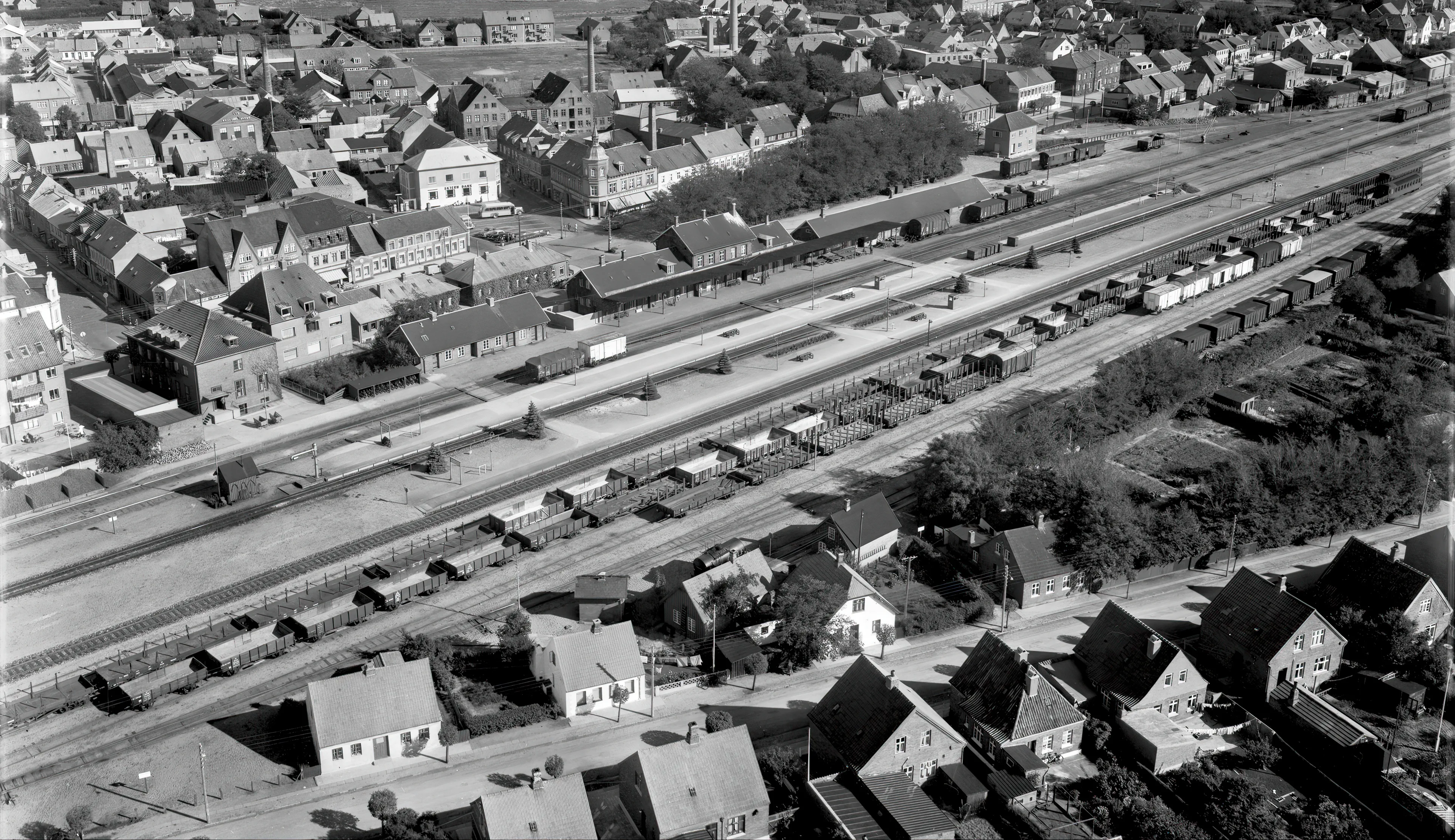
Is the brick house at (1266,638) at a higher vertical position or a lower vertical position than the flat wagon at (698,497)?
higher

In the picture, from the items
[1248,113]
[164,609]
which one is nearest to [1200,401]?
[164,609]

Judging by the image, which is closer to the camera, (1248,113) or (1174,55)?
(1248,113)

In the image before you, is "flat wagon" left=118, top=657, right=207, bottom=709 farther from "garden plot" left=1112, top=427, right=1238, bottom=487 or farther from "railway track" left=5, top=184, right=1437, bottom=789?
"garden plot" left=1112, top=427, right=1238, bottom=487

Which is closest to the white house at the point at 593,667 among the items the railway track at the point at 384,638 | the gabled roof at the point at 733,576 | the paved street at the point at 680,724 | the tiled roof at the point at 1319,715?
the paved street at the point at 680,724

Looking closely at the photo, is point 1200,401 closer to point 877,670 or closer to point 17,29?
point 877,670

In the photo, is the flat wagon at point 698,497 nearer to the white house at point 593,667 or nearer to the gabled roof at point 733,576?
the gabled roof at point 733,576

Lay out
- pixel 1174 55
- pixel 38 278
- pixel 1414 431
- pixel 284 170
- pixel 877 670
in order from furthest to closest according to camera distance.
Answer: pixel 1174 55 < pixel 284 170 < pixel 38 278 < pixel 1414 431 < pixel 877 670

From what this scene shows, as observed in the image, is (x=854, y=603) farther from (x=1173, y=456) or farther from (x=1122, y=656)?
(x=1173, y=456)

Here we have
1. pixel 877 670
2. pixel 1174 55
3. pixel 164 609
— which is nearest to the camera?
pixel 877 670
